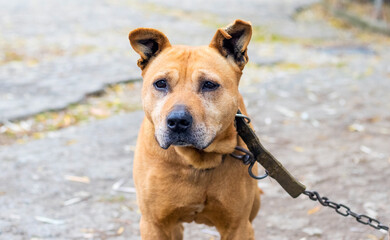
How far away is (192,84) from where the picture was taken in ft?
9.00

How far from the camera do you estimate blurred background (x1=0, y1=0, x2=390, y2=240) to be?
4.06 m

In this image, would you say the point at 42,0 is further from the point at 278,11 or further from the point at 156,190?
the point at 156,190

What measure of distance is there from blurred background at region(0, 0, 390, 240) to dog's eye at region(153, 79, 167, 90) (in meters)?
0.98

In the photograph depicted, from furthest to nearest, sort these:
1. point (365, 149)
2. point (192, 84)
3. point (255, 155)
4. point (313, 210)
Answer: point (365, 149) < point (313, 210) < point (255, 155) < point (192, 84)

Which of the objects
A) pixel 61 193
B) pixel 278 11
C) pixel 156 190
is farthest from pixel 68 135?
pixel 278 11

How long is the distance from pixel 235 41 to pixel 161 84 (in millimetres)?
494

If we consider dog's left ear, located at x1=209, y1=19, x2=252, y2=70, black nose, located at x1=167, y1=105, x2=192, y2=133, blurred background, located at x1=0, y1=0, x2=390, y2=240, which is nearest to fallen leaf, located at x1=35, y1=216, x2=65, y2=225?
blurred background, located at x1=0, y1=0, x2=390, y2=240

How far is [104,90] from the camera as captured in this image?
6.98m

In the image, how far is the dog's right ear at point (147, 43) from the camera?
2869 millimetres

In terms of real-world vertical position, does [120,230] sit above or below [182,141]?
below

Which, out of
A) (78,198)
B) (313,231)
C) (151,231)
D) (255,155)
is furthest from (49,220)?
(313,231)

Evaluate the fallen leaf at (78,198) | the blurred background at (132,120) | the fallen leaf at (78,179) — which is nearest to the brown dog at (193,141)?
the blurred background at (132,120)

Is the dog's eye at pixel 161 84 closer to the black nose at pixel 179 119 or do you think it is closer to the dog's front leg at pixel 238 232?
the black nose at pixel 179 119

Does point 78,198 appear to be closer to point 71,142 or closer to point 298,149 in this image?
point 71,142
